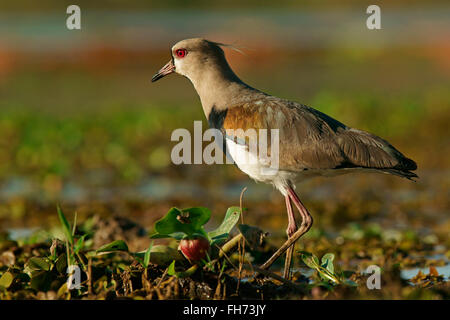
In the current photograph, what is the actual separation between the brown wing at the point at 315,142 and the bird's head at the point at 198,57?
582mm

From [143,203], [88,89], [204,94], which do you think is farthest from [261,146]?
[88,89]

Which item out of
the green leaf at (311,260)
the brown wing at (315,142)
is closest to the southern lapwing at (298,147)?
the brown wing at (315,142)

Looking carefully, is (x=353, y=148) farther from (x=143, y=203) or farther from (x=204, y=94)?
(x=143, y=203)

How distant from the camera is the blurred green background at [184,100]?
274 inches

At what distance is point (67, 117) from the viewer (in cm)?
1165

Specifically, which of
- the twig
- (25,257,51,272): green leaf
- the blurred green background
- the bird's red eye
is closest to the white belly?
the twig

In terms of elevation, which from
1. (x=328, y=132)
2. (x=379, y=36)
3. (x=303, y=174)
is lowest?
(x=303, y=174)

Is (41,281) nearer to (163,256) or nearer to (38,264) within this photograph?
(38,264)

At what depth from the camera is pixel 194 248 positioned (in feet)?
11.9

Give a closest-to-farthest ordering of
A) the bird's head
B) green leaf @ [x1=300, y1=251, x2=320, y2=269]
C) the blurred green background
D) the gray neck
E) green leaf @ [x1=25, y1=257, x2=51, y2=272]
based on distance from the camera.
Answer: green leaf @ [x1=25, y1=257, x2=51, y2=272]
green leaf @ [x1=300, y1=251, x2=320, y2=269]
the gray neck
the bird's head
the blurred green background

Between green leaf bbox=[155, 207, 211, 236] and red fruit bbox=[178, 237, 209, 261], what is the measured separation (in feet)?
0.17

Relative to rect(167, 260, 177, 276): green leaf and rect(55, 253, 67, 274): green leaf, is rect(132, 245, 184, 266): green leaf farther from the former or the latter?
rect(55, 253, 67, 274): green leaf

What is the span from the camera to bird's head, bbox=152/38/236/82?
15.3 ft
